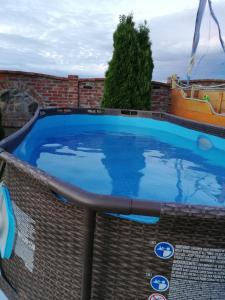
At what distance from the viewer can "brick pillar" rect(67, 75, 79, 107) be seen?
9.75 metres

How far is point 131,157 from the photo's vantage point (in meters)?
5.42

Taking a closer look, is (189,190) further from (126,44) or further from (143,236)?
(126,44)

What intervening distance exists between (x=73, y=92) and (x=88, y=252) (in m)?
8.96

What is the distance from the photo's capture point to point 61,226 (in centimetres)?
152

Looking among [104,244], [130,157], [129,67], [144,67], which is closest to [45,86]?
[129,67]

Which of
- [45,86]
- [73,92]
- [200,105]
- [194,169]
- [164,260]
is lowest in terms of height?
[194,169]

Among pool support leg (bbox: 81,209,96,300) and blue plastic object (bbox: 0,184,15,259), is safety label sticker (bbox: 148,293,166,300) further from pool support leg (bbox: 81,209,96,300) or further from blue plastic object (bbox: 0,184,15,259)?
blue plastic object (bbox: 0,184,15,259)

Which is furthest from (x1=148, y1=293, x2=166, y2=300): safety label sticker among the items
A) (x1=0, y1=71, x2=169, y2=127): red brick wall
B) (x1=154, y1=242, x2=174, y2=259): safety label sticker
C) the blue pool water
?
(x1=0, y1=71, x2=169, y2=127): red brick wall

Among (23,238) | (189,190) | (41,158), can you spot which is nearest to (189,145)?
(189,190)

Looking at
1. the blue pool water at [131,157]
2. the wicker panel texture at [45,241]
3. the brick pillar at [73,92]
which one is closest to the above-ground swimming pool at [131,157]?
the blue pool water at [131,157]

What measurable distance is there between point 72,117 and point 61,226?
25.0 ft

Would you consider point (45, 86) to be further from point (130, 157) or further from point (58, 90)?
point (130, 157)

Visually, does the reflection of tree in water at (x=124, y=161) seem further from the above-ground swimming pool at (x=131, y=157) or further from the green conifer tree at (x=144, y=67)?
the green conifer tree at (x=144, y=67)

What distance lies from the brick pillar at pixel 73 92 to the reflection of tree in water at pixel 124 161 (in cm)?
289
